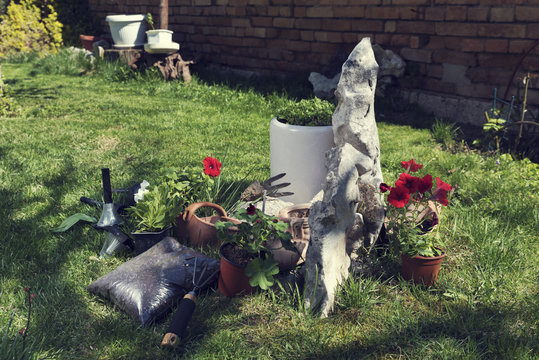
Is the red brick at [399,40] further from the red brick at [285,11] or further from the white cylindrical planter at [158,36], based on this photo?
the white cylindrical planter at [158,36]

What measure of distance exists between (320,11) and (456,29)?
6.57 ft

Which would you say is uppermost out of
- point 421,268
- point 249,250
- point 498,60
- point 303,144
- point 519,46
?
point 519,46

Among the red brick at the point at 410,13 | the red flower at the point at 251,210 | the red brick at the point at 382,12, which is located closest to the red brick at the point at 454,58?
the red brick at the point at 410,13

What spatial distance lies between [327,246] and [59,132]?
13.3 ft

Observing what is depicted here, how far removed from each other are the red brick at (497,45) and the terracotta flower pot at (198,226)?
3876 millimetres

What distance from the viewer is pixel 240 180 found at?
12.7 ft

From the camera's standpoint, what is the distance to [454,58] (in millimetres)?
5594

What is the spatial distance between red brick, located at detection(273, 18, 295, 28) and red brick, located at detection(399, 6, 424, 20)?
71.5 inches

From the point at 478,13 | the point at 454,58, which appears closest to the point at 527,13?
the point at 478,13

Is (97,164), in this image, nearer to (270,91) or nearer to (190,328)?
(190,328)

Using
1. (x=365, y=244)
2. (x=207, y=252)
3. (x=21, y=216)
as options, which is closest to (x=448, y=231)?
(x=365, y=244)

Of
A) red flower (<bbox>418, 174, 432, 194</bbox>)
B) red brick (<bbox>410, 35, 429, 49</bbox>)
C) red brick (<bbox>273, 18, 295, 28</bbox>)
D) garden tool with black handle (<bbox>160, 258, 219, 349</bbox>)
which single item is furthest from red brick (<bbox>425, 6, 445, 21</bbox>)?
garden tool with black handle (<bbox>160, 258, 219, 349</bbox>)

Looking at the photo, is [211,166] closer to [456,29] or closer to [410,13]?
[456,29]

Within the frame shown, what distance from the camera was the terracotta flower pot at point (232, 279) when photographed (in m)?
2.48
